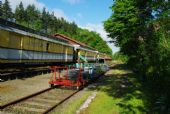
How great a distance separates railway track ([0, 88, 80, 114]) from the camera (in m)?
12.2

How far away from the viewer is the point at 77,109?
13.2m

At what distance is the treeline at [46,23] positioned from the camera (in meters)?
129

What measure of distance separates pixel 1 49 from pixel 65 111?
1044cm

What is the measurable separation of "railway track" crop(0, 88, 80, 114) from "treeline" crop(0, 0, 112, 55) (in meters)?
106

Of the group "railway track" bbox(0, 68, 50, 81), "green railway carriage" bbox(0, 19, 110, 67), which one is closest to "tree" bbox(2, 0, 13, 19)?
"green railway carriage" bbox(0, 19, 110, 67)

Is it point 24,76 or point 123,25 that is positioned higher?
point 123,25

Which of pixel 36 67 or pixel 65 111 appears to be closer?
pixel 65 111

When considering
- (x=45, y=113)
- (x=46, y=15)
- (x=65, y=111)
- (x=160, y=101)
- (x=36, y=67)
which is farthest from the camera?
(x=46, y=15)

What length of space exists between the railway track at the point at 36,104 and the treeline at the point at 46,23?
106126 mm

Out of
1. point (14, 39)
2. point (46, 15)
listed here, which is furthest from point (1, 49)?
point (46, 15)

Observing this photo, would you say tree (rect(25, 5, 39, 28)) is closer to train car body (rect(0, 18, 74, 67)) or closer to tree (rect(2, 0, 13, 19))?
tree (rect(2, 0, 13, 19))

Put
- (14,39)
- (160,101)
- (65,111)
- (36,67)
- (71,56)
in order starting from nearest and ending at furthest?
(65,111) < (160,101) < (14,39) < (36,67) < (71,56)

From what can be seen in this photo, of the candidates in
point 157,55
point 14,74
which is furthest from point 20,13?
point 157,55

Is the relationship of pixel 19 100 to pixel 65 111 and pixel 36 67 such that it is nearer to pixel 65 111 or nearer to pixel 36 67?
pixel 65 111
